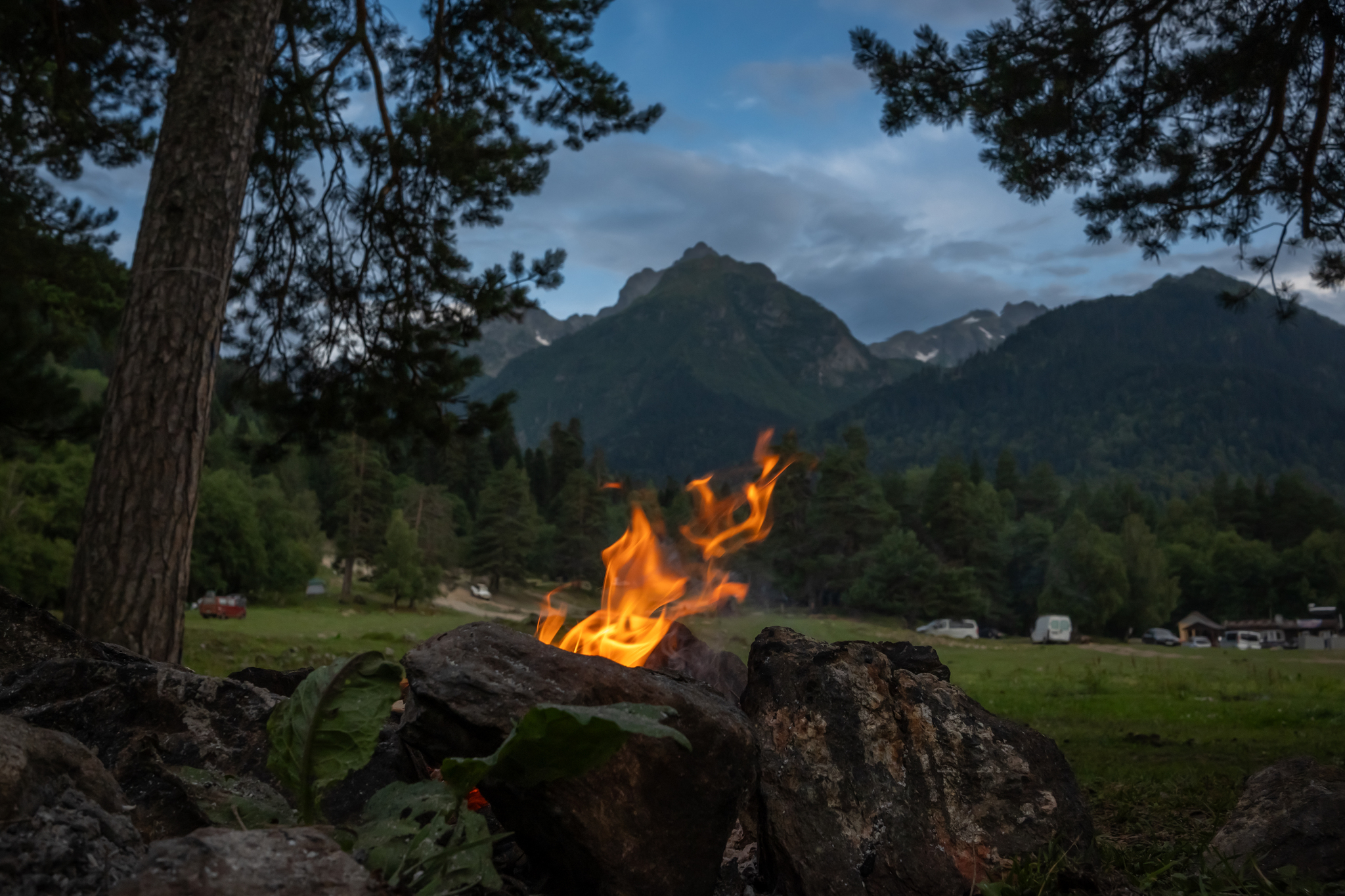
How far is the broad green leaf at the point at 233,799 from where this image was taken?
2.45m

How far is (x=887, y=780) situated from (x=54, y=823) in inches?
99.1

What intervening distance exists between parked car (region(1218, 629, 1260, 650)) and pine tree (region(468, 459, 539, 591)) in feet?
178

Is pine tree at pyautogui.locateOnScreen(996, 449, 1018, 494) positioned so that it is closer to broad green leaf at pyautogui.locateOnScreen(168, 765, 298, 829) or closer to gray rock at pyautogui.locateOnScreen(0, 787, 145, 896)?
broad green leaf at pyautogui.locateOnScreen(168, 765, 298, 829)

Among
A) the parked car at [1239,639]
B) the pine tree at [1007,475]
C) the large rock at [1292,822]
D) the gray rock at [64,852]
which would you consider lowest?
the parked car at [1239,639]

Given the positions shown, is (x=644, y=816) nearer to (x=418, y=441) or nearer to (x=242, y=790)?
(x=242, y=790)

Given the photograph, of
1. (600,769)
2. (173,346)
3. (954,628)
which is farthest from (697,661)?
(954,628)

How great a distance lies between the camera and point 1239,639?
219 ft

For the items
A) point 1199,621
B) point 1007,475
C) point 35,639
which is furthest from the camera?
point 1007,475

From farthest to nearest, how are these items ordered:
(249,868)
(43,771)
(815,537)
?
1. (815,537)
2. (43,771)
3. (249,868)

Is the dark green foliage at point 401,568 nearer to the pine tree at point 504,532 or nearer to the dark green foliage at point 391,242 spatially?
the pine tree at point 504,532

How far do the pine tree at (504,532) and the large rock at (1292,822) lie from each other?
222 feet

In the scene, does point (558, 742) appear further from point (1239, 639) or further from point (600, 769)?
point (1239, 639)

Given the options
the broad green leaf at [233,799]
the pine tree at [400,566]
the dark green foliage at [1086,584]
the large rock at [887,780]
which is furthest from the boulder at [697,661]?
the dark green foliage at [1086,584]

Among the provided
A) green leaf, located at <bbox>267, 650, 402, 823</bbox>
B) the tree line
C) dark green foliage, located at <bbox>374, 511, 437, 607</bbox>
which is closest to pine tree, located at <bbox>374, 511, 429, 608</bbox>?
dark green foliage, located at <bbox>374, 511, 437, 607</bbox>
